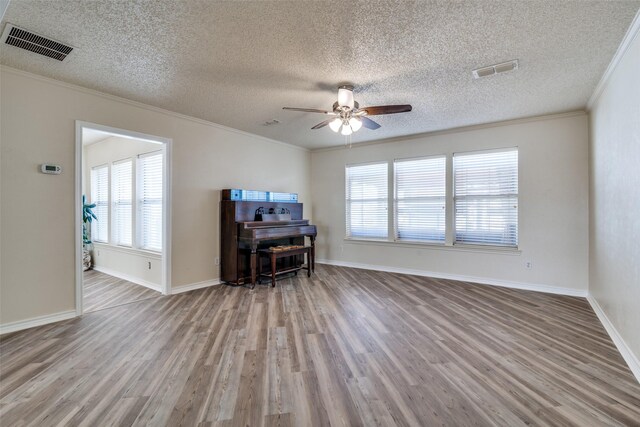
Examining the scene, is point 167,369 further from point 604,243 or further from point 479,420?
point 604,243

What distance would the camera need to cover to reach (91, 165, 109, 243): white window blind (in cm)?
568

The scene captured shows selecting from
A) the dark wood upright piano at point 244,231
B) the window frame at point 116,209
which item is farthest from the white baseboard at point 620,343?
the window frame at point 116,209

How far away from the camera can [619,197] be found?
2.56m

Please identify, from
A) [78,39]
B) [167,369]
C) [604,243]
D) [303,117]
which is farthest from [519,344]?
[78,39]

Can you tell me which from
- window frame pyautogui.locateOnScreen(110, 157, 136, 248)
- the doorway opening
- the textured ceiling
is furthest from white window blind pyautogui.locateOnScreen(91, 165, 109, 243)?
the textured ceiling

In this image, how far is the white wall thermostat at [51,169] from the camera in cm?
308

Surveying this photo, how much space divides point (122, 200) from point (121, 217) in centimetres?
32

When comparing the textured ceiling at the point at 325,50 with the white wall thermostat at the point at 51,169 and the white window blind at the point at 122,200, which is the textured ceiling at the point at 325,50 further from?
the white window blind at the point at 122,200

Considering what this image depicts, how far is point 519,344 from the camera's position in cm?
260

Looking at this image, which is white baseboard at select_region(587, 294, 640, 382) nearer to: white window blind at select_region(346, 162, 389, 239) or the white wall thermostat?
white window blind at select_region(346, 162, 389, 239)

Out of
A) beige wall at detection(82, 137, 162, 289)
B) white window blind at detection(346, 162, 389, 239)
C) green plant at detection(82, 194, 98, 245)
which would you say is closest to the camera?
beige wall at detection(82, 137, 162, 289)

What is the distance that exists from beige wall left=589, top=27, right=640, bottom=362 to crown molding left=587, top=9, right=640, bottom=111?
0.12 ft

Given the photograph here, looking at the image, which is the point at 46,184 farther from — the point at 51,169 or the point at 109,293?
the point at 109,293

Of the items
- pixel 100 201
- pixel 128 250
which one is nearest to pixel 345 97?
pixel 128 250
